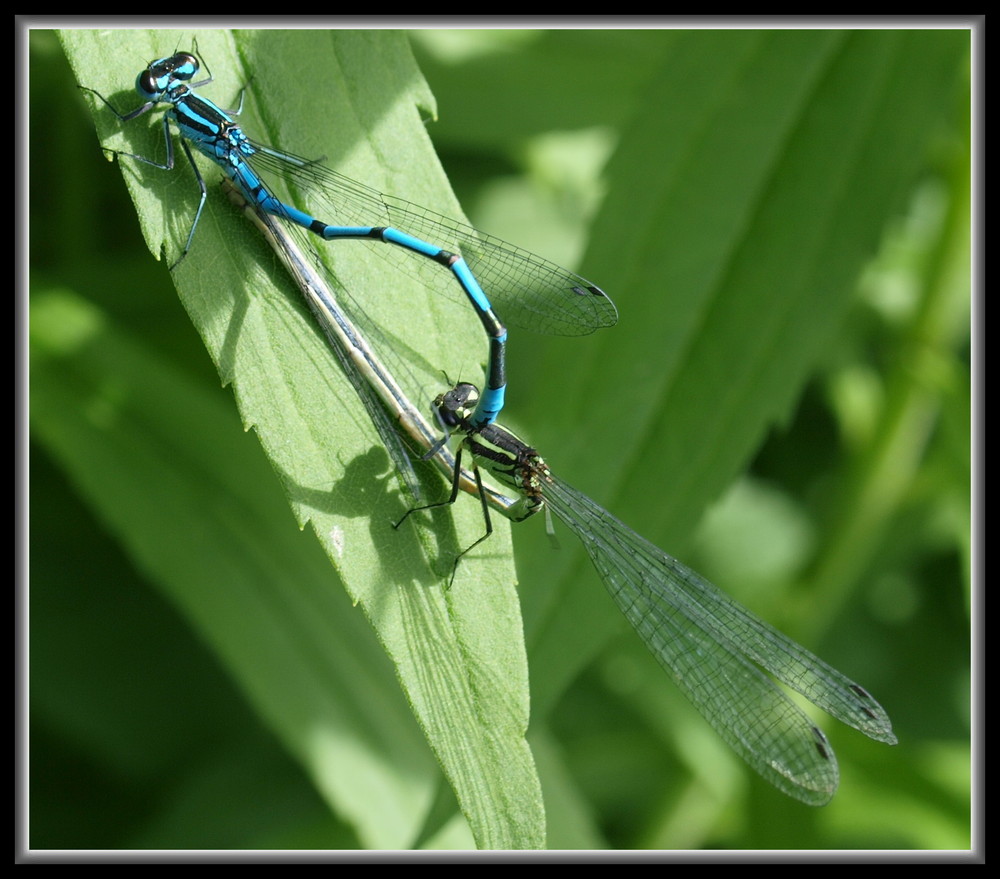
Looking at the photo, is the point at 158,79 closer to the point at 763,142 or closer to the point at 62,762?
the point at 763,142

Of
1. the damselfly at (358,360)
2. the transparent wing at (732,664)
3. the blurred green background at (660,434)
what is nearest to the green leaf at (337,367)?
the damselfly at (358,360)

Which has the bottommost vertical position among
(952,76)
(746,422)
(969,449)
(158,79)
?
(969,449)

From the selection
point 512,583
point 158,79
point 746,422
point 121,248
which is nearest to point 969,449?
point 746,422

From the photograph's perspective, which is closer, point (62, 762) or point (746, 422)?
point (746, 422)

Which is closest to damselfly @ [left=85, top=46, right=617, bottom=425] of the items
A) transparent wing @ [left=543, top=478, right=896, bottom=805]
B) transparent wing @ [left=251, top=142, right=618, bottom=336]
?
transparent wing @ [left=251, top=142, right=618, bottom=336]

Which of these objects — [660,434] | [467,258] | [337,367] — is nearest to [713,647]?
[660,434]

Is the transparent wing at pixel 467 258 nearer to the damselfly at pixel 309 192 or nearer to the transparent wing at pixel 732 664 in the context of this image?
the damselfly at pixel 309 192

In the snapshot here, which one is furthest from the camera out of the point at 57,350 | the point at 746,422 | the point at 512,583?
the point at 57,350
